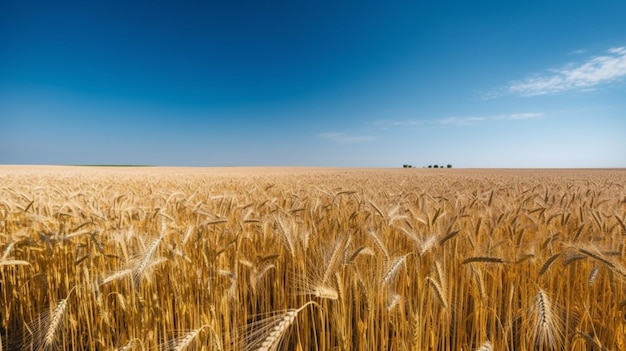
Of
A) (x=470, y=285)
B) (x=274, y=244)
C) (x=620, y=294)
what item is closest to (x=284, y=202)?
(x=274, y=244)

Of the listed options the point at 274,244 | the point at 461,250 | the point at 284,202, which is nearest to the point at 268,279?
the point at 274,244

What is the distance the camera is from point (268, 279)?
102 inches

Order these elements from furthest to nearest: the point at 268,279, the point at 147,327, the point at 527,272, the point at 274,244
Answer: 1. the point at 274,244
2. the point at 268,279
3. the point at 527,272
4. the point at 147,327

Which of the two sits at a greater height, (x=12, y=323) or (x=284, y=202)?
(x=284, y=202)

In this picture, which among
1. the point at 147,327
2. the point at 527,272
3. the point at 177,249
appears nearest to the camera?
the point at 147,327

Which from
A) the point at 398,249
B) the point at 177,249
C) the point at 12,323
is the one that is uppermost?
the point at 177,249

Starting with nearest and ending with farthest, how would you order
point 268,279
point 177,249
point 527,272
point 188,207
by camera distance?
point 177,249
point 527,272
point 268,279
point 188,207

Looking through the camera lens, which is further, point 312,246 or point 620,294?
point 312,246

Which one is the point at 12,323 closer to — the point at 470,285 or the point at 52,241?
the point at 52,241

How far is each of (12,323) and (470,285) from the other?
3.58m

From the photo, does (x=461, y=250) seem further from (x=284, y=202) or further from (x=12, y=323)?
(x=12, y=323)

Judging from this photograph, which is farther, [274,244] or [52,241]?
[274,244]

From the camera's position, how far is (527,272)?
7.70ft

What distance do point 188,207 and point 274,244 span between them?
1697 mm
